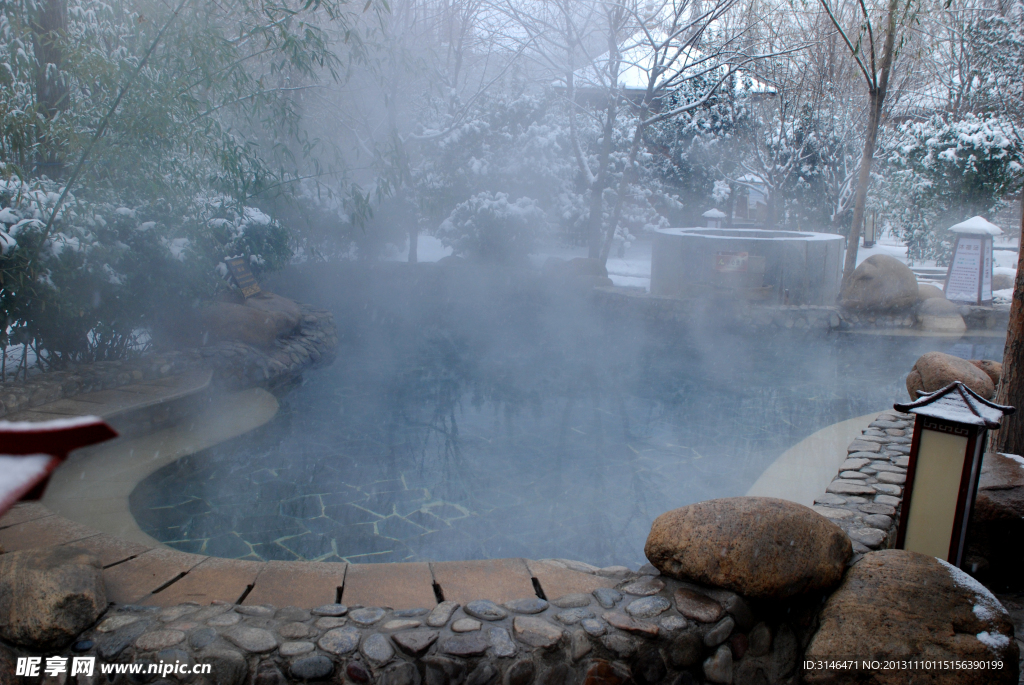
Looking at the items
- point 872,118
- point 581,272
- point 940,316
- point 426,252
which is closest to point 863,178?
point 872,118

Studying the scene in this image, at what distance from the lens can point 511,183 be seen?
1695cm

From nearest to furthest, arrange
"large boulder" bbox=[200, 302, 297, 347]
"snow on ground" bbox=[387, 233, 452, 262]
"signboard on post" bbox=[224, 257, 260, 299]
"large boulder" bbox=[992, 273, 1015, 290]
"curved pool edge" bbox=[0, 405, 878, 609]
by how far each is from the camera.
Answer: "curved pool edge" bbox=[0, 405, 878, 609] → "large boulder" bbox=[200, 302, 297, 347] → "signboard on post" bbox=[224, 257, 260, 299] → "large boulder" bbox=[992, 273, 1015, 290] → "snow on ground" bbox=[387, 233, 452, 262]

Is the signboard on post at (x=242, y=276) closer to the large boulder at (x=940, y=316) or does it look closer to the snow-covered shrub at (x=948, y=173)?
the large boulder at (x=940, y=316)

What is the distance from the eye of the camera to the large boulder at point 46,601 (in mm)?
2699

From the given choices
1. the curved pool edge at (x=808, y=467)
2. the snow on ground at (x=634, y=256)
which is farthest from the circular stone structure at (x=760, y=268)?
the curved pool edge at (x=808, y=467)

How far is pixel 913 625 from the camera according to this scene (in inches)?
110

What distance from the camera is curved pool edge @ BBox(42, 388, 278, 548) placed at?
4625mm

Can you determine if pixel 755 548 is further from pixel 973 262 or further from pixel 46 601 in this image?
pixel 973 262

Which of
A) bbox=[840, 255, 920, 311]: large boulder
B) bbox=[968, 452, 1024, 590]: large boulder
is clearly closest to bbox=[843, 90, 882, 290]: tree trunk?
bbox=[840, 255, 920, 311]: large boulder

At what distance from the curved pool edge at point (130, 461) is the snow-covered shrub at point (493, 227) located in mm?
9572

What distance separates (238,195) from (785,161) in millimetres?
16031

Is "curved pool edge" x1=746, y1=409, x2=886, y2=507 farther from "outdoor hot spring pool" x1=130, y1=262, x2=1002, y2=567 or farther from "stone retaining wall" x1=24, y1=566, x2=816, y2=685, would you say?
"stone retaining wall" x1=24, y1=566, x2=816, y2=685

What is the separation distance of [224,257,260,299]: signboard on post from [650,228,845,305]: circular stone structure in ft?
23.6

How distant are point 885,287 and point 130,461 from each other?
11688 mm
